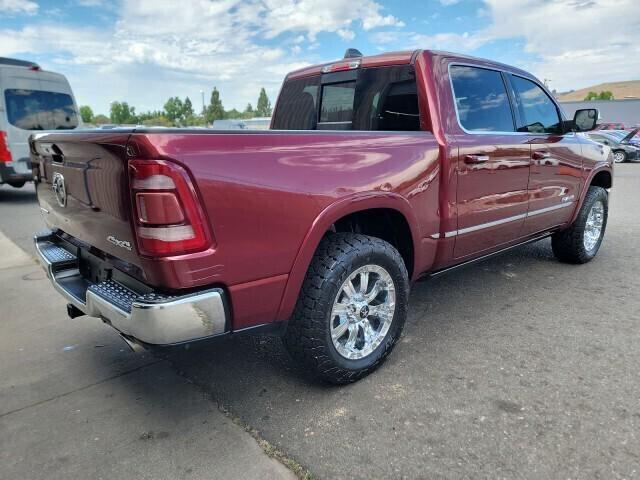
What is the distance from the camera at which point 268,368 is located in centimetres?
297

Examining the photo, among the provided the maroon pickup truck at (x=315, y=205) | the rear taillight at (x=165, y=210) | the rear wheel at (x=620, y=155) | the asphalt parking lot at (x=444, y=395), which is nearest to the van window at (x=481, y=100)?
the maroon pickup truck at (x=315, y=205)

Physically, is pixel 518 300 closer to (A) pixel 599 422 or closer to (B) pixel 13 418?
(A) pixel 599 422

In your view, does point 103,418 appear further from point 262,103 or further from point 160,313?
point 262,103

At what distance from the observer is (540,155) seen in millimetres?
3938

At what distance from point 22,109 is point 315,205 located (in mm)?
9989

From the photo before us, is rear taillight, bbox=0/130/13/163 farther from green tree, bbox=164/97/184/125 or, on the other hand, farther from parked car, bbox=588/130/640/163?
green tree, bbox=164/97/184/125

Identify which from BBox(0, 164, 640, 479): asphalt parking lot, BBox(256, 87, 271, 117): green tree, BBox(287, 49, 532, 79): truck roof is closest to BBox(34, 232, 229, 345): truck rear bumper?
BBox(0, 164, 640, 479): asphalt parking lot

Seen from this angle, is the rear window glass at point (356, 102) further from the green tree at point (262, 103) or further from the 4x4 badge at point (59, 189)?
the green tree at point (262, 103)

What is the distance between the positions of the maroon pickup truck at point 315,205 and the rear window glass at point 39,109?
26.9ft

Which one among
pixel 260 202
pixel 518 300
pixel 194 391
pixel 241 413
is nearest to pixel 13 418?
pixel 194 391

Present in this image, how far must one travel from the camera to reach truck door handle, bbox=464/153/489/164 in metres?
3.19

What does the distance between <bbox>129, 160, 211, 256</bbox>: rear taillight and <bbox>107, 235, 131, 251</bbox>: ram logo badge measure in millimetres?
161

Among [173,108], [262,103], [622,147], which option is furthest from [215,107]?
[622,147]

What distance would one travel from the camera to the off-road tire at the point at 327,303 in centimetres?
Result: 243
